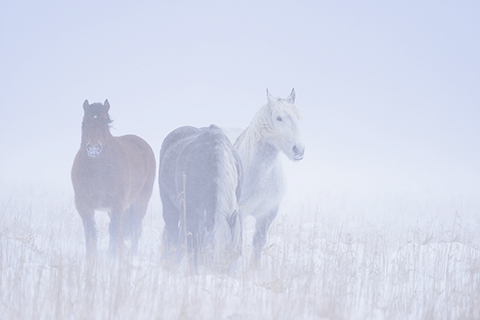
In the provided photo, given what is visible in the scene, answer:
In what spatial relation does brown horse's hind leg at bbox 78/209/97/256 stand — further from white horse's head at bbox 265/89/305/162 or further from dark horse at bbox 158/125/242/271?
white horse's head at bbox 265/89/305/162

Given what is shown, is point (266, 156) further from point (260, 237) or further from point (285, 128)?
point (260, 237)

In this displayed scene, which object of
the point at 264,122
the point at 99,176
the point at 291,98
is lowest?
the point at 99,176

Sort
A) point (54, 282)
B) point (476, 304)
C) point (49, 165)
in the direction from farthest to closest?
point (49, 165), point (476, 304), point (54, 282)

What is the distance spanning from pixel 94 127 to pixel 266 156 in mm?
2295

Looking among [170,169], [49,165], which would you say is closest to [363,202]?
[170,169]

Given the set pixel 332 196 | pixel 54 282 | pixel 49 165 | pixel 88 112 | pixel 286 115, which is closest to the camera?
pixel 54 282

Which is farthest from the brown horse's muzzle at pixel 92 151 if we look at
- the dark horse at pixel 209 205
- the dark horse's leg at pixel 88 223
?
the dark horse at pixel 209 205

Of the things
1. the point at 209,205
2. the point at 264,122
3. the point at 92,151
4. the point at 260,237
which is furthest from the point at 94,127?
the point at 260,237

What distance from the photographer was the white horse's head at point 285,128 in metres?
4.65

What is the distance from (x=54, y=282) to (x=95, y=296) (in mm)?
307

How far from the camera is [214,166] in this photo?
3.42 meters

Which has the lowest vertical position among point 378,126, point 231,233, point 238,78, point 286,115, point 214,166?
point 231,233

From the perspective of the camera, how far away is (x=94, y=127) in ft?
14.4

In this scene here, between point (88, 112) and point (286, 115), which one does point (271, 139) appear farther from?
point (88, 112)
